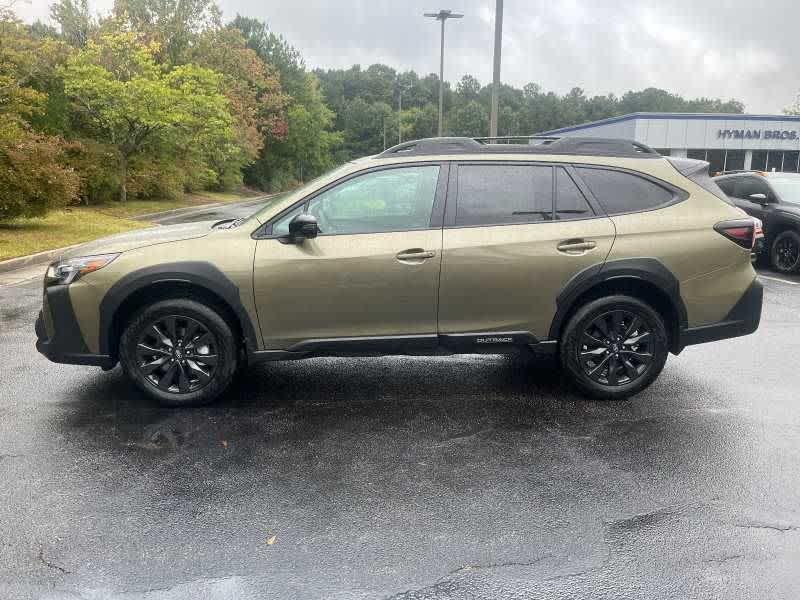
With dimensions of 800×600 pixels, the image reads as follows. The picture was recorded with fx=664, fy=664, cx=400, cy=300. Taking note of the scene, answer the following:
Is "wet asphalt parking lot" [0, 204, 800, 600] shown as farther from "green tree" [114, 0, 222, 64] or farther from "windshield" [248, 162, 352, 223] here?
"green tree" [114, 0, 222, 64]

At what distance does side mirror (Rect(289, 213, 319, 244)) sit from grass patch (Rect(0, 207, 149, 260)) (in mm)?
9497

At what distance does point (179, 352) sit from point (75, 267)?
0.91 metres

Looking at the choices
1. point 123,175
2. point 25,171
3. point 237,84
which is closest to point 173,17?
point 237,84

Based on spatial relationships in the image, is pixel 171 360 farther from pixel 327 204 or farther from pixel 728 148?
pixel 728 148

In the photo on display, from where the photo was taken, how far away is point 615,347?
4898mm

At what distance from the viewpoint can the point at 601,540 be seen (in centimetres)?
311

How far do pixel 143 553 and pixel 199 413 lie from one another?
69.8 inches

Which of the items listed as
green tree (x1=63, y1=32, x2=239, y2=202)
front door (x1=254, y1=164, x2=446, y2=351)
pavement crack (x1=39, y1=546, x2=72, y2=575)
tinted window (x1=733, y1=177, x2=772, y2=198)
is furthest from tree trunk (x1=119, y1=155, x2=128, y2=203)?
pavement crack (x1=39, y1=546, x2=72, y2=575)

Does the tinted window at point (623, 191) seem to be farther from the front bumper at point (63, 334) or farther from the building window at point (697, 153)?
the building window at point (697, 153)

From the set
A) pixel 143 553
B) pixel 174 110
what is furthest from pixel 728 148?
pixel 143 553

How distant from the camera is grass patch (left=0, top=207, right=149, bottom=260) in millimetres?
13220

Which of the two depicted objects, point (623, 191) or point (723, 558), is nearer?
point (723, 558)

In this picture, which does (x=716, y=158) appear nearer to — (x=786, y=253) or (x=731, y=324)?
(x=786, y=253)

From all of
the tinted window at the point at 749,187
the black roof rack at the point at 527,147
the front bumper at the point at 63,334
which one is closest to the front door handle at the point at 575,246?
the black roof rack at the point at 527,147
